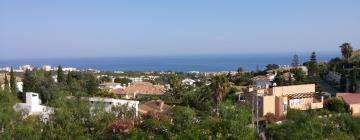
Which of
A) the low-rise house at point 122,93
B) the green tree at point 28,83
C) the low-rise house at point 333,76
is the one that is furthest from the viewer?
the low-rise house at point 333,76

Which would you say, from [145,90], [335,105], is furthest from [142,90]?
[335,105]

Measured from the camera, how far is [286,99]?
113 ft

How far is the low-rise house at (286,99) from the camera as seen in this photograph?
110 ft

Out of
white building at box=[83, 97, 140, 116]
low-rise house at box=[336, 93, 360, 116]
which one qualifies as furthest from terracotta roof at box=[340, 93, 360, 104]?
white building at box=[83, 97, 140, 116]

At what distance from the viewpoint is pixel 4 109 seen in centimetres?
2272

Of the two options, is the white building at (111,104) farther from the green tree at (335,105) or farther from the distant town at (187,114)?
the green tree at (335,105)

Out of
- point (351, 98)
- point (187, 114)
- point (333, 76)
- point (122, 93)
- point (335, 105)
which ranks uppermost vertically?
point (187, 114)

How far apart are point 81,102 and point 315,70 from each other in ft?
109

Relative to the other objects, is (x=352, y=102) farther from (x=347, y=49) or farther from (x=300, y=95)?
(x=347, y=49)

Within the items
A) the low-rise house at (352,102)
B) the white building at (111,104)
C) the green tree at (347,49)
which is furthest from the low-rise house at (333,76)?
the white building at (111,104)

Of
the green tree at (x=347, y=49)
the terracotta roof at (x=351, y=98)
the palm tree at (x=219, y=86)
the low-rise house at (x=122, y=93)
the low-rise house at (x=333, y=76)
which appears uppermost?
the green tree at (x=347, y=49)

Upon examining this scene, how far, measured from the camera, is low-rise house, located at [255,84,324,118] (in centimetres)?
3344

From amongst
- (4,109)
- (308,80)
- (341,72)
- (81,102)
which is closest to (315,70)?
(341,72)

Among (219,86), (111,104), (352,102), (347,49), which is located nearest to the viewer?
(111,104)
